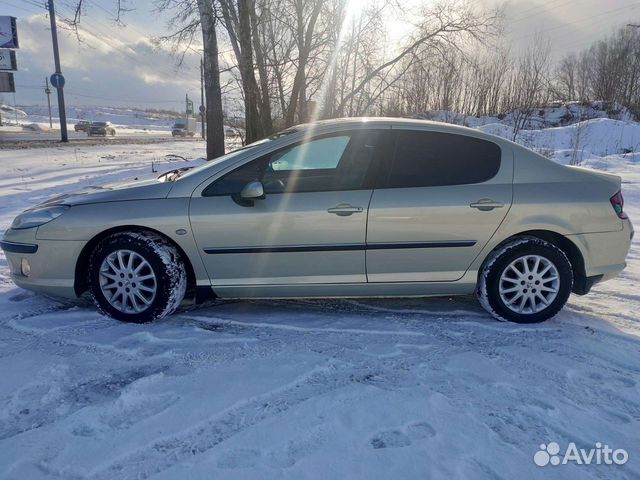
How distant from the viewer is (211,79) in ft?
37.9

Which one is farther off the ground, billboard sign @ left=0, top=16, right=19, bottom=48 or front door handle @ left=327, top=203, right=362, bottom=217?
billboard sign @ left=0, top=16, right=19, bottom=48

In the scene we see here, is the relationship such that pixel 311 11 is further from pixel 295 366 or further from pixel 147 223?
pixel 295 366

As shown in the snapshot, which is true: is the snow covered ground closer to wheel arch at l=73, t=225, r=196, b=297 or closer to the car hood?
wheel arch at l=73, t=225, r=196, b=297

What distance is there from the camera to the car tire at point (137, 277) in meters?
3.44

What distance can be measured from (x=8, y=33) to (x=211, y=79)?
26765 mm

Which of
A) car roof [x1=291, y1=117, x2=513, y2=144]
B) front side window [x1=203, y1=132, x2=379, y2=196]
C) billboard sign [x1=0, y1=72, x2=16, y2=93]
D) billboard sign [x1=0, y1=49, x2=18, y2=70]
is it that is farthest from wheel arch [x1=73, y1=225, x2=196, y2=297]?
billboard sign [x1=0, y1=72, x2=16, y2=93]

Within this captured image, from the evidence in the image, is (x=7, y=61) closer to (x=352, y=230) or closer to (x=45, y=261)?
(x=45, y=261)

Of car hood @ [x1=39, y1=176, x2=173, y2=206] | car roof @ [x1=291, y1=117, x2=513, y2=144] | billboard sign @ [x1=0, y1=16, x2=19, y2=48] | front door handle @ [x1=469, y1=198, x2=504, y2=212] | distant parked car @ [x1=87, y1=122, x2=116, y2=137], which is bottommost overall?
front door handle @ [x1=469, y1=198, x2=504, y2=212]

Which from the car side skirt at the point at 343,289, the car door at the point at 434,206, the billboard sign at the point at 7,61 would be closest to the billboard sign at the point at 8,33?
the billboard sign at the point at 7,61

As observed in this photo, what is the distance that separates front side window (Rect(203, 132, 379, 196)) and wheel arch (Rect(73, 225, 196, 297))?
490 mm

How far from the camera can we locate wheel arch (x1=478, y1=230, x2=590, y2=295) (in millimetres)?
3577

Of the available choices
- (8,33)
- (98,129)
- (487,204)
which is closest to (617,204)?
(487,204)

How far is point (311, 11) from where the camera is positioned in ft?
41.4

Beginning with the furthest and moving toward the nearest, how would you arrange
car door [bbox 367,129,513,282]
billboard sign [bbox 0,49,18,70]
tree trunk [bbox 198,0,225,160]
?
billboard sign [bbox 0,49,18,70]
tree trunk [bbox 198,0,225,160]
car door [bbox 367,129,513,282]
